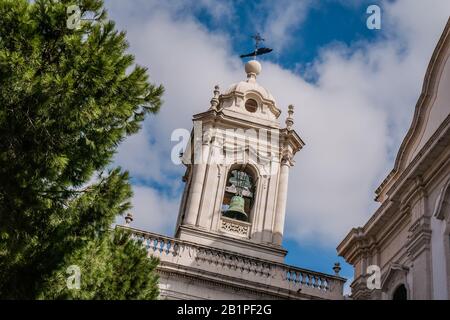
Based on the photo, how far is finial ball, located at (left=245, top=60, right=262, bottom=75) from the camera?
27562 mm

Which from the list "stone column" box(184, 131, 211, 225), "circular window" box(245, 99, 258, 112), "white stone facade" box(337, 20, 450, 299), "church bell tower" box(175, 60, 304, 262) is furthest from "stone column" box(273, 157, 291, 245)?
"white stone facade" box(337, 20, 450, 299)

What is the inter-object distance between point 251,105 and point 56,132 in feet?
56.2

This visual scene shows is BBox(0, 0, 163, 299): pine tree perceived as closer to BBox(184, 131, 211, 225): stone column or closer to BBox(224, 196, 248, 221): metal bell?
BBox(184, 131, 211, 225): stone column

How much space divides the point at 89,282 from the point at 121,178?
5.54ft

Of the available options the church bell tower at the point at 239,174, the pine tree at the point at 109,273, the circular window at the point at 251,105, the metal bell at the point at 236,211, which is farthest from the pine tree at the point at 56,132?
the circular window at the point at 251,105

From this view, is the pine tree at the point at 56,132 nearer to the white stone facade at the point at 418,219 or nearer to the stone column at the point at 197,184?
the white stone facade at the point at 418,219

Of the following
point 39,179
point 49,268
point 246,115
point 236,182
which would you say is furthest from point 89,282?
point 246,115

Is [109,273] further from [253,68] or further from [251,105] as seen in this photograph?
[253,68]

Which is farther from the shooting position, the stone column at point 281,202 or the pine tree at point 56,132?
the stone column at point 281,202

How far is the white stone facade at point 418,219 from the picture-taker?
536 inches

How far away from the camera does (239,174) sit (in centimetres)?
2414

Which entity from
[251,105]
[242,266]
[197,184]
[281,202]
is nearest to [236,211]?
[197,184]

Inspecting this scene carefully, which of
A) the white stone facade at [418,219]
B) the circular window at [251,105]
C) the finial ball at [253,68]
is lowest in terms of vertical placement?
the white stone facade at [418,219]

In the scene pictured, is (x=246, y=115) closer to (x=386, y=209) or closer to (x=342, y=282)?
(x=342, y=282)
